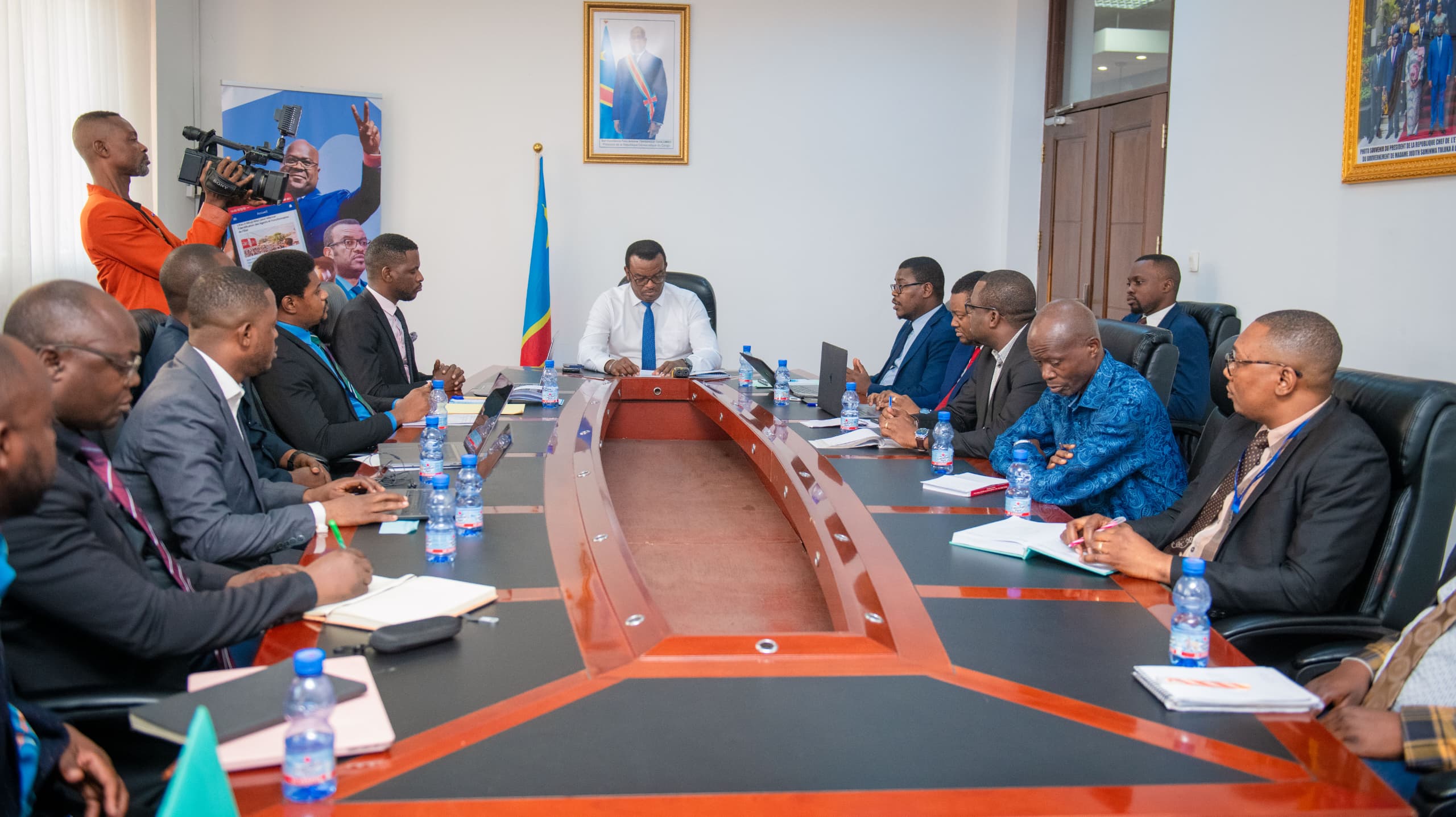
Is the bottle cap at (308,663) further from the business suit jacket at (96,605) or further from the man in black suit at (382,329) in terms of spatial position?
the man in black suit at (382,329)

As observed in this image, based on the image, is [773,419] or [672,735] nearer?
[672,735]

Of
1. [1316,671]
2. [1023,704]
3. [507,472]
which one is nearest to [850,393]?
[507,472]

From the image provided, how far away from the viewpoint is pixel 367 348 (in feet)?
13.2

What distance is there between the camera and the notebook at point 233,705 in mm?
1243

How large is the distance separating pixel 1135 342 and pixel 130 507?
8.85ft

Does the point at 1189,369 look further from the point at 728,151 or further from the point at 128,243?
the point at 128,243

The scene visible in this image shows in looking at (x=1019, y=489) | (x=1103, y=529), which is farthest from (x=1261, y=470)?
(x=1019, y=489)

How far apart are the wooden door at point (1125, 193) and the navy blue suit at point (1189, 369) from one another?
1.01m

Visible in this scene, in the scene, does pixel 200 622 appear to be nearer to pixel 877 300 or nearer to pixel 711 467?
pixel 711 467

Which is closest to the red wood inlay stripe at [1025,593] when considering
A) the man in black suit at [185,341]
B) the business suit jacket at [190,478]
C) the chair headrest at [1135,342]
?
the business suit jacket at [190,478]

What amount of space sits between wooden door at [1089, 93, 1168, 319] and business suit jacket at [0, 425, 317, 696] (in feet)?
16.1

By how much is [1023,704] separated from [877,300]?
5534mm

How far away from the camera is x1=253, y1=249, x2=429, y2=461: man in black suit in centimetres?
309

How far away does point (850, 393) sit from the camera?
3.56m
